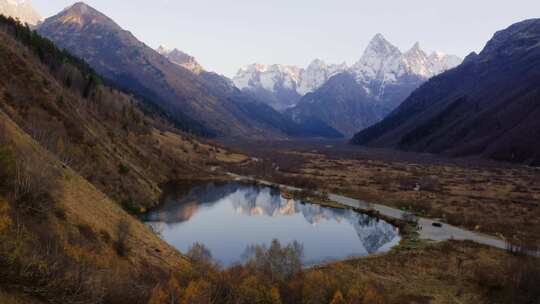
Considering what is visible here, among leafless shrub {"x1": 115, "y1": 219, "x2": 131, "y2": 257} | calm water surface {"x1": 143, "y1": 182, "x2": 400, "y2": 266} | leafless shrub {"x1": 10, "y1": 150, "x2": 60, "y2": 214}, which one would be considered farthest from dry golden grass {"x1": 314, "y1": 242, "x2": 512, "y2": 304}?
leafless shrub {"x1": 10, "y1": 150, "x2": 60, "y2": 214}

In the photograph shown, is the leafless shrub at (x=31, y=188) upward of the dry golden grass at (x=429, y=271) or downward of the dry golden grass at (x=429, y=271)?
upward

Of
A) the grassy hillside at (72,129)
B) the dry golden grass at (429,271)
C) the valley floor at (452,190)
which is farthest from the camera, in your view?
the valley floor at (452,190)

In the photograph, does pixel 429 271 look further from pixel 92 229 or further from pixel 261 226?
pixel 92 229

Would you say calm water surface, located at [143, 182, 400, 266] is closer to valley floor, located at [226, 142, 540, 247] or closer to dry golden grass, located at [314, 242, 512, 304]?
dry golden grass, located at [314, 242, 512, 304]

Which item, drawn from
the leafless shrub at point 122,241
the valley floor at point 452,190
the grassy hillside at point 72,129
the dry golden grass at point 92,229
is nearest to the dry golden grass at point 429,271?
the valley floor at point 452,190

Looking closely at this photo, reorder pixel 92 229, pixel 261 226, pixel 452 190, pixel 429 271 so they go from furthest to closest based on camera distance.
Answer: pixel 452 190, pixel 261 226, pixel 429 271, pixel 92 229

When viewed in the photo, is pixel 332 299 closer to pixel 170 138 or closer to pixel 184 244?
pixel 184 244

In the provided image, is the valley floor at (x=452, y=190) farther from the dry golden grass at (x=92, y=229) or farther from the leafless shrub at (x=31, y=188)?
the leafless shrub at (x=31, y=188)

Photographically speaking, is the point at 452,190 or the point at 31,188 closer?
the point at 31,188

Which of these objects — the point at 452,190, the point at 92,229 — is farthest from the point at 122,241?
the point at 452,190
